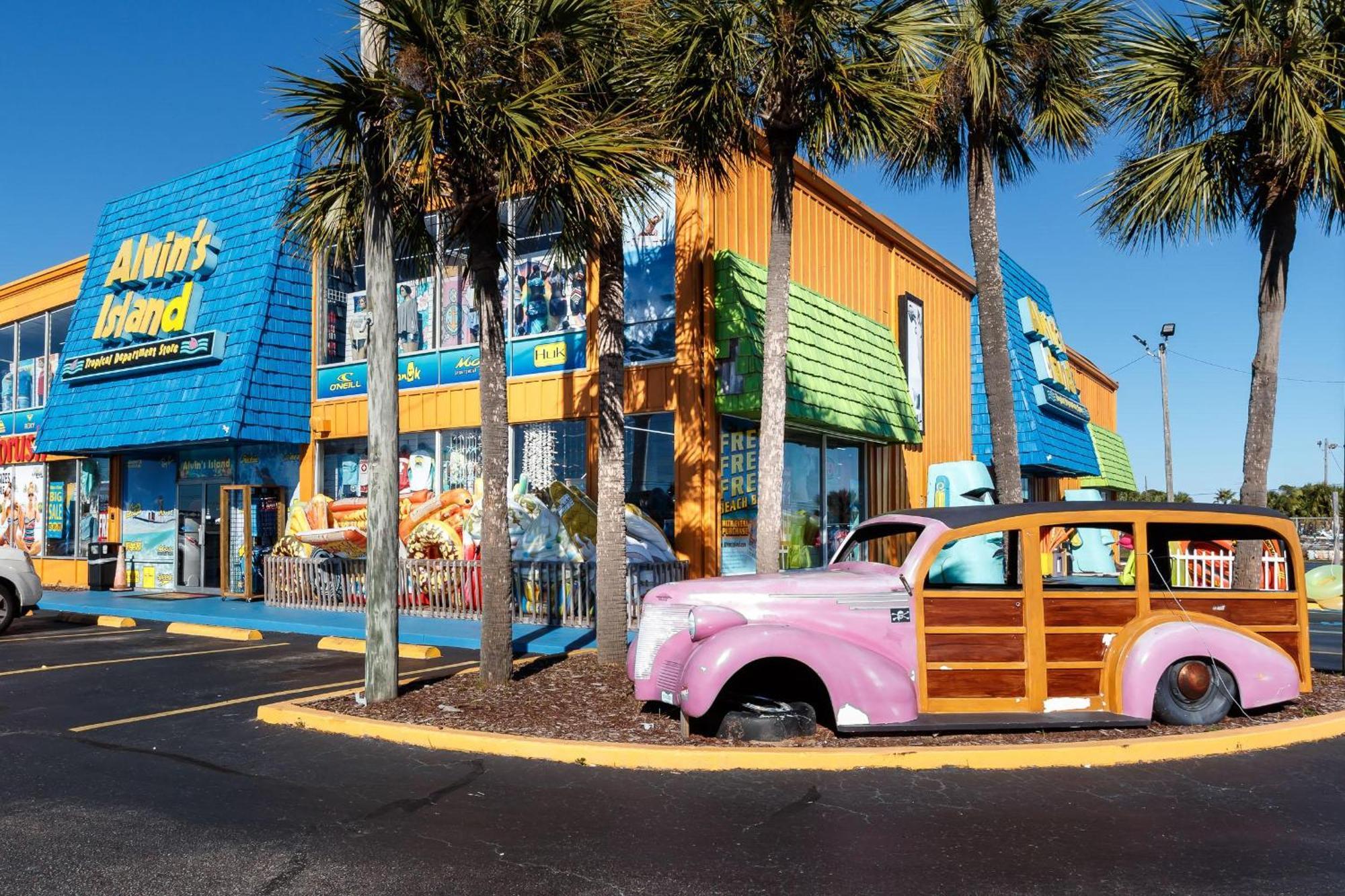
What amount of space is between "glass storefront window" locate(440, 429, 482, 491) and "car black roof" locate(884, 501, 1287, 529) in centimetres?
1014

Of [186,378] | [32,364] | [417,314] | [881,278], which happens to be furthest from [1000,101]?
[32,364]

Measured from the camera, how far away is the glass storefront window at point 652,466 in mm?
14188

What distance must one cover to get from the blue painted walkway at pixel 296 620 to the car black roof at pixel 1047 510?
532 cm

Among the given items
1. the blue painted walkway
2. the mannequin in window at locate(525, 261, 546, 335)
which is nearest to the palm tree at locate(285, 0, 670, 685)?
the blue painted walkway

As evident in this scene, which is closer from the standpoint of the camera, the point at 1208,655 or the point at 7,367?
the point at 1208,655

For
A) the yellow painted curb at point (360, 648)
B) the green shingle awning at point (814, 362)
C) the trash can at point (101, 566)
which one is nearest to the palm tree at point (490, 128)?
the yellow painted curb at point (360, 648)

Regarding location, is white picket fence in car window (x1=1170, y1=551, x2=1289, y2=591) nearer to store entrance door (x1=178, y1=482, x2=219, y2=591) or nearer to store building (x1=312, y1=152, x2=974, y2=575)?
store building (x1=312, y1=152, x2=974, y2=575)

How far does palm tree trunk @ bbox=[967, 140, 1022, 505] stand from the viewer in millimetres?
9938

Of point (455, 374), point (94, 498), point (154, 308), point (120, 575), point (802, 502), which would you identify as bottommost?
point (120, 575)

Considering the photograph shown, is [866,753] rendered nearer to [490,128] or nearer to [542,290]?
[490,128]

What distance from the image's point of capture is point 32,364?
2341 centimetres

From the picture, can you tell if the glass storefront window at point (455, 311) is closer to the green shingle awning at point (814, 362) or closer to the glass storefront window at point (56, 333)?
the green shingle awning at point (814, 362)

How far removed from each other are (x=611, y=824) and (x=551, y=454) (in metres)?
10.5

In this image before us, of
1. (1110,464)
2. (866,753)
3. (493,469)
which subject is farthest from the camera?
(1110,464)
